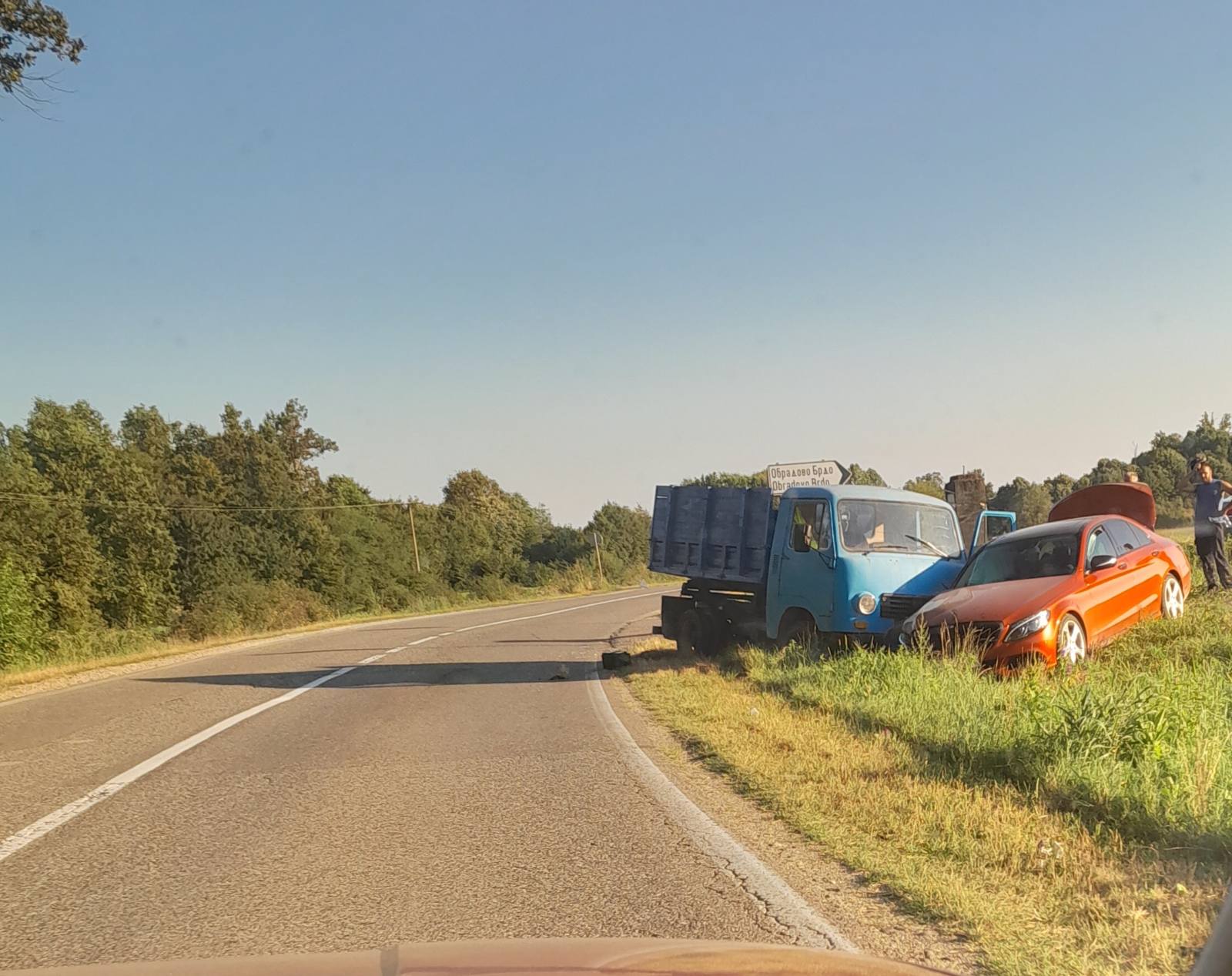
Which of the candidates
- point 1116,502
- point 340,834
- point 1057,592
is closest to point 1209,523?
point 1116,502

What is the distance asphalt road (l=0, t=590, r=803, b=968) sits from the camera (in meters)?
4.39

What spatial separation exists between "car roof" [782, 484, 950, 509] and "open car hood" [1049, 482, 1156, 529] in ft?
7.07

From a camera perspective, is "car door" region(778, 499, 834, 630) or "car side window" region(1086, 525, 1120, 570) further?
"car door" region(778, 499, 834, 630)

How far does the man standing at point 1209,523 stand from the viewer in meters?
13.5

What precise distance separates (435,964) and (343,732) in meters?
7.76

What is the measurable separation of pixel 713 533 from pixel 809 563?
2.49 m

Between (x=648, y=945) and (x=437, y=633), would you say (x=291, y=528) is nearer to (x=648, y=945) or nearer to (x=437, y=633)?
(x=437, y=633)

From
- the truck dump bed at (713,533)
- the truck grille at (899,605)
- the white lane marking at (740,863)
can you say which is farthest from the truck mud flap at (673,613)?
the white lane marking at (740,863)

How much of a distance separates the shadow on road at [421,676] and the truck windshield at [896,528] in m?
4.13

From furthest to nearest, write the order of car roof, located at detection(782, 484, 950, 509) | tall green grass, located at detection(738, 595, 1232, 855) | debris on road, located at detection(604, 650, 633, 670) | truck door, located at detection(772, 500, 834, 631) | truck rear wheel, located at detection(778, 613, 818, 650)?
1. debris on road, located at detection(604, 650, 633, 670)
2. car roof, located at detection(782, 484, 950, 509)
3. truck rear wheel, located at detection(778, 613, 818, 650)
4. truck door, located at detection(772, 500, 834, 631)
5. tall green grass, located at detection(738, 595, 1232, 855)

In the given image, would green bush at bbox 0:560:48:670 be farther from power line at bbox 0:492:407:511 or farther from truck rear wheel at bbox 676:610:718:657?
truck rear wheel at bbox 676:610:718:657

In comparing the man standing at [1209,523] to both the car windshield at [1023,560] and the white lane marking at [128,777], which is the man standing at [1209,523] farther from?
the white lane marking at [128,777]

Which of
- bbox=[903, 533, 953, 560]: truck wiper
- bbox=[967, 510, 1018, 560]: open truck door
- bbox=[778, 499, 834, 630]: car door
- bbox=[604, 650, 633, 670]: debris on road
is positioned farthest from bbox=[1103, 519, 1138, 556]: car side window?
bbox=[604, 650, 633, 670]: debris on road

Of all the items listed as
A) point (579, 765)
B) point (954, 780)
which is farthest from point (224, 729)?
point (954, 780)
